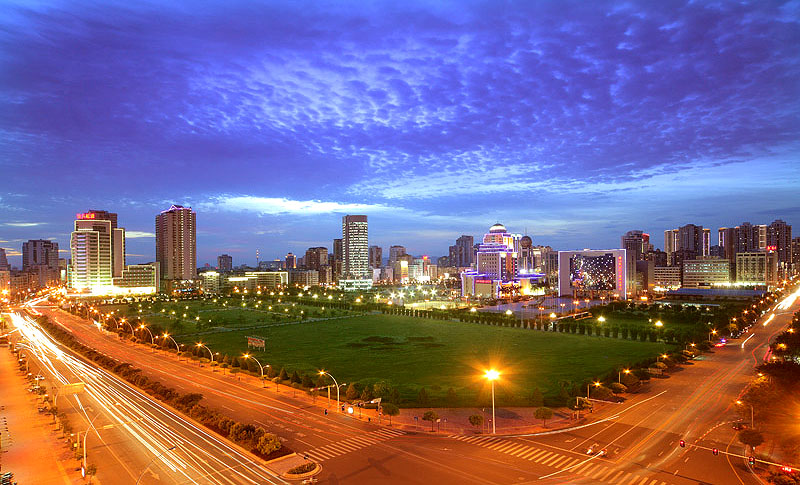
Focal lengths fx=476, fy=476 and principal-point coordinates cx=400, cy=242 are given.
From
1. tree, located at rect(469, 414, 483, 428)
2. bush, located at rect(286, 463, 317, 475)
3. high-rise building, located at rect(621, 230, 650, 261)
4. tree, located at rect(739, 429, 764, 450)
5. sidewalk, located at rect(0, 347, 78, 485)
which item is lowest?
sidewalk, located at rect(0, 347, 78, 485)

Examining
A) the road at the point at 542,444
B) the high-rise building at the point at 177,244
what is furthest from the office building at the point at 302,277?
the road at the point at 542,444

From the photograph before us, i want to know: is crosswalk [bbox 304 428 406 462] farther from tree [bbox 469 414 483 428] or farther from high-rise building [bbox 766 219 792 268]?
high-rise building [bbox 766 219 792 268]

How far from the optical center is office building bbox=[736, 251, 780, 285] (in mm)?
141375

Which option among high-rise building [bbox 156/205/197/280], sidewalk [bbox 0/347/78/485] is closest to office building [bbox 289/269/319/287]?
high-rise building [bbox 156/205/197/280]

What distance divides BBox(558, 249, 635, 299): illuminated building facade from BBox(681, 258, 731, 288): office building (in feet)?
140

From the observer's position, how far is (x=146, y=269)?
133 meters

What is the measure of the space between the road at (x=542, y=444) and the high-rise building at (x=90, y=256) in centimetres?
10487

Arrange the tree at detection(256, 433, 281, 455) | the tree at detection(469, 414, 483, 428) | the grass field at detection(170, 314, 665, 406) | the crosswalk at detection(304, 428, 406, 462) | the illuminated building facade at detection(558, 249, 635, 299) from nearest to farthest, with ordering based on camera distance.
Result: the tree at detection(256, 433, 281, 455) < the crosswalk at detection(304, 428, 406, 462) < the tree at detection(469, 414, 483, 428) < the grass field at detection(170, 314, 665, 406) < the illuminated building facade at detection(558, 249, 635, 299)

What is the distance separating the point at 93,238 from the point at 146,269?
52.4 feet

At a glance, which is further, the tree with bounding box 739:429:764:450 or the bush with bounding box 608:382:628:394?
the bush with bounding box 608:382:628:394

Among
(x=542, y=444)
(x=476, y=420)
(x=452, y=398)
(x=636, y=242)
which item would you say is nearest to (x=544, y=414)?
(x=542, y=444)

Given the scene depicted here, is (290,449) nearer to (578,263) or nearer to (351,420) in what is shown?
(351,420)

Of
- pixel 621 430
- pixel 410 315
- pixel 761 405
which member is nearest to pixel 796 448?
pixel 761 405

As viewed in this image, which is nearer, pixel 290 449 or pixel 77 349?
pixel 290 449
